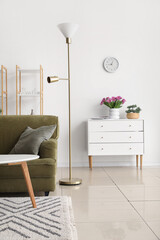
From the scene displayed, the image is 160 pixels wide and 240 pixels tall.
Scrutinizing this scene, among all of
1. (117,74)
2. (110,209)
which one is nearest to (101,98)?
(117,74)

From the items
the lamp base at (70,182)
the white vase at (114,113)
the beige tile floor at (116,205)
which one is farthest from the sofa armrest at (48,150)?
the white vase at (114,113)

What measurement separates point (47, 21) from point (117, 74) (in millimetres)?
1427

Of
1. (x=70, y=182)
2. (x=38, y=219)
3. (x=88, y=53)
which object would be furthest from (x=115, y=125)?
(x=38, y=219)

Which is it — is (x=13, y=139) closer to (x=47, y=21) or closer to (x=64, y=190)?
(x=64, y=190)

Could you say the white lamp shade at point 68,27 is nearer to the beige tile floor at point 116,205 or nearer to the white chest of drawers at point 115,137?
the white chest of drawers at point 115,137

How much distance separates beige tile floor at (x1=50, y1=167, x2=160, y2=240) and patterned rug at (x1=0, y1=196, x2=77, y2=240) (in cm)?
9

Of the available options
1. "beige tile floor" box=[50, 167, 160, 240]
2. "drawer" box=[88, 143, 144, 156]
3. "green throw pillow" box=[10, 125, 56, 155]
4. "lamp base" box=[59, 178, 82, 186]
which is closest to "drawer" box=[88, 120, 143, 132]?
"drawer" box=[88, 143, 144, 156]

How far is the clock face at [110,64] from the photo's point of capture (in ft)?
17.5

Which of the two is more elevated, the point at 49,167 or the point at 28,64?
the point at 28,64

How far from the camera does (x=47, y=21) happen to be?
17.4ft

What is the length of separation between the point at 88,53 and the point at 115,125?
4.27ft

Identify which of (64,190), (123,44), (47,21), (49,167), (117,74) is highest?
(47,21)

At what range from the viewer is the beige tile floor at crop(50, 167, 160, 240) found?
2.10 m

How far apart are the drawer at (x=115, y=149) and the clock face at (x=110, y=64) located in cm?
126
